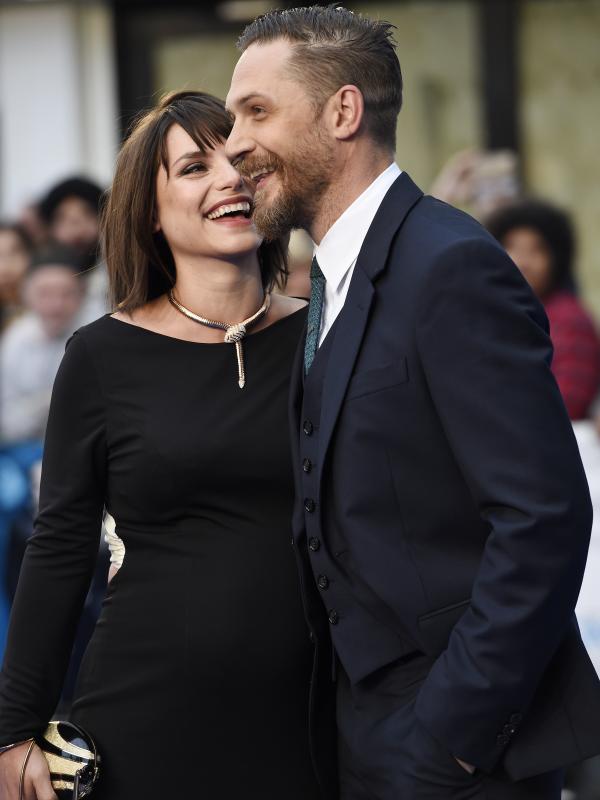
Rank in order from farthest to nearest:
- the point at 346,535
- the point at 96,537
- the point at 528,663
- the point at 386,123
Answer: the point at 96,537
the point at 386,123
the point at 346,535
the point at 528,663

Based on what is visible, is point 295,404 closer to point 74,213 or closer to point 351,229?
point 351,229

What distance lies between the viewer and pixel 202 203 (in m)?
3.03

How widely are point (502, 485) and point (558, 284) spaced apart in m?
3.36

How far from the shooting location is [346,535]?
2.40m

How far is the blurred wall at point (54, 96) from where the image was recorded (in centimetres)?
875

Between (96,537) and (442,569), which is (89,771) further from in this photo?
(442,569)

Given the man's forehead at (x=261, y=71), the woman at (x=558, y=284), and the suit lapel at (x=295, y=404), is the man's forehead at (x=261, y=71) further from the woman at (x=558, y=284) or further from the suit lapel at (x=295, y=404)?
the woman at (x=558, y=284)

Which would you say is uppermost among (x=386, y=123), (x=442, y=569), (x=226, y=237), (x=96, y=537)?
(x=386, y=123)

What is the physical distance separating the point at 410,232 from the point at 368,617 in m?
0.69

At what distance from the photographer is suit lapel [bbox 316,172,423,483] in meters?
2.39

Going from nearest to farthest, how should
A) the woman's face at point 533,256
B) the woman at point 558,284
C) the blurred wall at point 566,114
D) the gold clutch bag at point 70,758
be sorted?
the gold clutch bag at point 70,758 < the woman at point 558,284 < the woman's face at point 533,256 < the blurred wall at point 566,114

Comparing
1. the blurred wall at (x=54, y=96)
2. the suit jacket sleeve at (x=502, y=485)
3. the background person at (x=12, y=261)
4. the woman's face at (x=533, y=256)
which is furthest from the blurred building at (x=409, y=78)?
the suit jacket sleeve at (x=502, y=485)

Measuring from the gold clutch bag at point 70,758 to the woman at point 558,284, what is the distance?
266cm

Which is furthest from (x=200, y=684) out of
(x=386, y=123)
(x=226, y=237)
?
(x=386, y=123)
